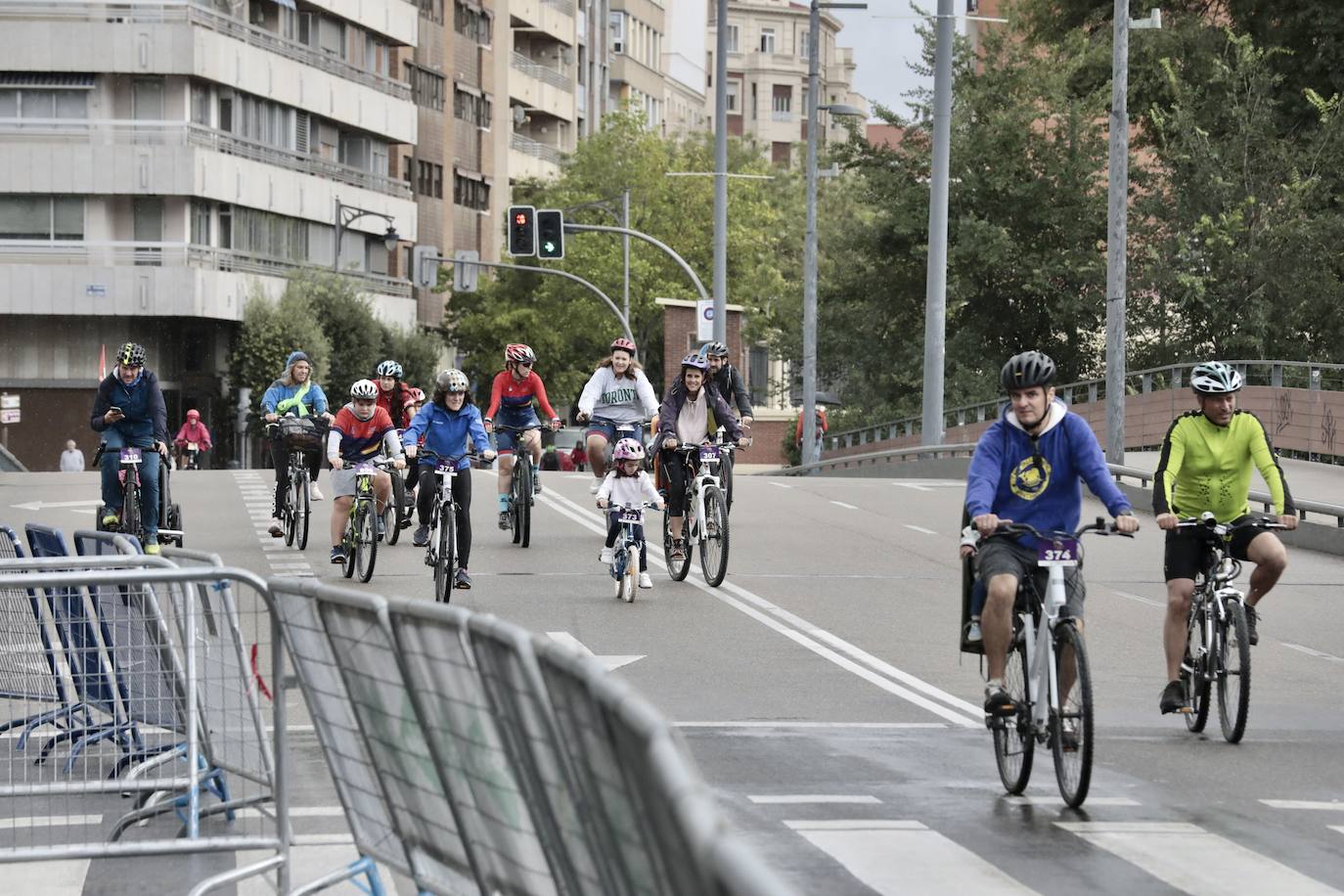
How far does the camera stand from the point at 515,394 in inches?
Answer: 866

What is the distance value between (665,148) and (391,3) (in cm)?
1023

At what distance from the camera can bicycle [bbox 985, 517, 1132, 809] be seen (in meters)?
9.24

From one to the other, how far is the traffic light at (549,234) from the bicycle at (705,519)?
2773 cm

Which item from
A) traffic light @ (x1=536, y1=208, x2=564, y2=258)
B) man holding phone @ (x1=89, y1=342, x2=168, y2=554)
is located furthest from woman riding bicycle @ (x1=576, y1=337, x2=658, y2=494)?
traffic light @ (x1=536, y1=208, x2=564, y2=258)

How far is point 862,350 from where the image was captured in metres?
56.3

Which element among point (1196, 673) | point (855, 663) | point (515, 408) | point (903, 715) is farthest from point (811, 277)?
point (1196, 673)

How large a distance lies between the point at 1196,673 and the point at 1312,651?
4.76 m

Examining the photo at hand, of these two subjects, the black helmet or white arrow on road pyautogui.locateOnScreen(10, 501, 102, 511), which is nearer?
the black helmet

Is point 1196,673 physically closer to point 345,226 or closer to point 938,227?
point 938,227

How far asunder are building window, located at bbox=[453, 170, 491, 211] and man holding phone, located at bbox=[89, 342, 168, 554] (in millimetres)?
71666

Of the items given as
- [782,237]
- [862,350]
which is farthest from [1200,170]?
[782,237]

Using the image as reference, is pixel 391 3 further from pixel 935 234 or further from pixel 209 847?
pixel 209 847

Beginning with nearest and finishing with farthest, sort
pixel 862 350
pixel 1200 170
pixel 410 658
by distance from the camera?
pixel 410 658 < pixel 1200 170 < pixel 862 350

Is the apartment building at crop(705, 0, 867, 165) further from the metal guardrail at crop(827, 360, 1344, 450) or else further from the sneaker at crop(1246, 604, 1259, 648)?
the sneaker at crop(1246, 604, 1259, 648)
